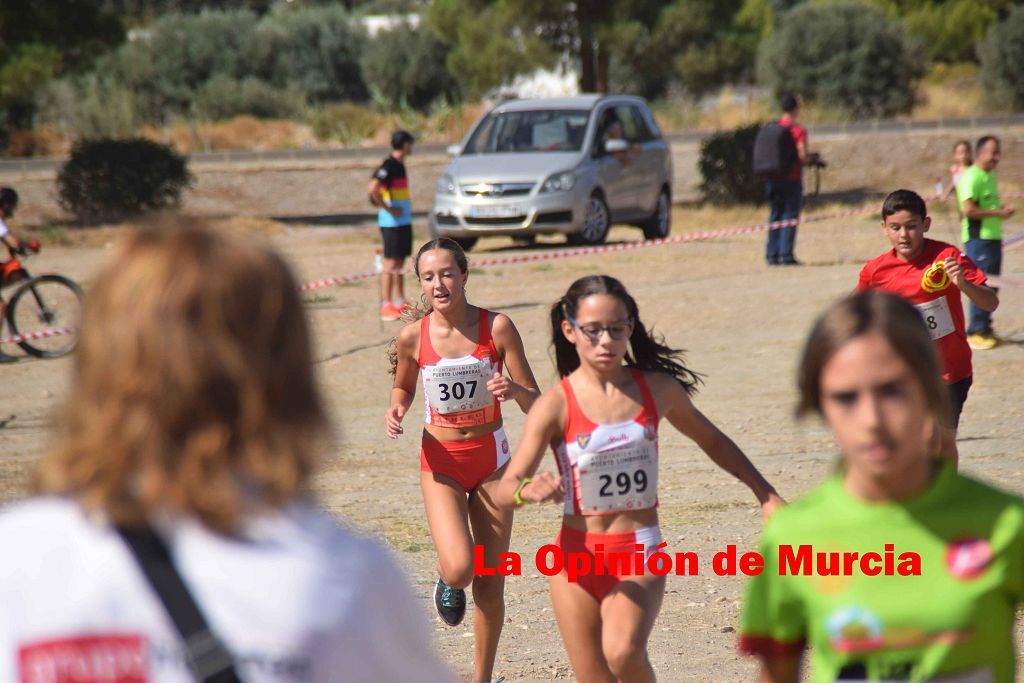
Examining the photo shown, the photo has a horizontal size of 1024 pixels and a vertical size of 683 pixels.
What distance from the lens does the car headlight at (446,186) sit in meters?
→ 18.2

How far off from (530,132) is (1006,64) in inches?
956

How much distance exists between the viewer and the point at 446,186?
59.9 ft

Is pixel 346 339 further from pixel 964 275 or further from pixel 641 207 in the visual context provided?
pixel 964 275

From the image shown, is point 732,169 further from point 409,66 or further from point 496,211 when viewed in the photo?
point 409,66

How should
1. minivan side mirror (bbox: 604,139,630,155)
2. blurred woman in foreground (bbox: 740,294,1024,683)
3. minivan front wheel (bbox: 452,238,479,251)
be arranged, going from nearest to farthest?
blurred woman in foreground (bbox: 740,294,1024,683) < minivan side mirror (bbox: 604,139,630,155) < minivan front wheel (bbox: 452,238,479,251)

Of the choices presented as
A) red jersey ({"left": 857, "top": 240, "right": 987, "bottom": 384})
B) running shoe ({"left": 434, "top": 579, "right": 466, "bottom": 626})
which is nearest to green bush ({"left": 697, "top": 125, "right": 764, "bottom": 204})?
red jersey ({"left": 857, "top": 240, "right": 987, "bottom": 384})

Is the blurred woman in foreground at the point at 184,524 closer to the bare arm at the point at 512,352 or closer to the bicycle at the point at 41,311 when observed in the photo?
the bare arm at the point at 512,352

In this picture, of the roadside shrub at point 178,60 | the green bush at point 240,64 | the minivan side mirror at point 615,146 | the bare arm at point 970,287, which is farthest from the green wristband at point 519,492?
the roadside shrub at point 178,60

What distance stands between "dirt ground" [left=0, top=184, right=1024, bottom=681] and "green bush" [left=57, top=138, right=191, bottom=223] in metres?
5.00

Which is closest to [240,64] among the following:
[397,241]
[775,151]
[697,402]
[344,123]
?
[344,123]

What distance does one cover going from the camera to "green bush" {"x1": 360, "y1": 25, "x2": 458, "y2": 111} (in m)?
51.4

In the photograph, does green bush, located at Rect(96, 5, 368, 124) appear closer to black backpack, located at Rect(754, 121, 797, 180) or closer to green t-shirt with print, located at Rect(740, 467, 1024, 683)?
black backpack, located at Rect(754, 121, 797, 180)

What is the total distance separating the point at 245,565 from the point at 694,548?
533 cm

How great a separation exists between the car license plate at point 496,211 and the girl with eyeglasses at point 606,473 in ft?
44.5
